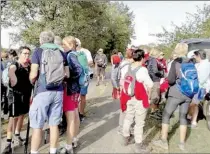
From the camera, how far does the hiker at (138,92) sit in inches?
236

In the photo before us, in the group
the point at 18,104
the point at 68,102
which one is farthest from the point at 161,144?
the point at 18,104

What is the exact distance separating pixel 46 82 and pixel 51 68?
21 cm

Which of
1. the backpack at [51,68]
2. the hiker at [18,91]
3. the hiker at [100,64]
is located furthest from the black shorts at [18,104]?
the hiker at [100,64]

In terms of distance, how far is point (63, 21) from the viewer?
22.4m

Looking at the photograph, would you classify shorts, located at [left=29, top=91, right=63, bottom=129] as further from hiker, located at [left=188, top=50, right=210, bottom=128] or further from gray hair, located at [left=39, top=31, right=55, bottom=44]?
hiker, located at [left=188, top=50, right=210, bottom=128]

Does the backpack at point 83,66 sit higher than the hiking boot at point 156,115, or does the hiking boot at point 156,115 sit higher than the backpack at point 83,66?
the backpack at point 83,66

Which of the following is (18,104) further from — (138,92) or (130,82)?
(138,92)

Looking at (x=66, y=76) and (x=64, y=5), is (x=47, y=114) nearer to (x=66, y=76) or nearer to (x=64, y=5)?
(x=66, y=76)

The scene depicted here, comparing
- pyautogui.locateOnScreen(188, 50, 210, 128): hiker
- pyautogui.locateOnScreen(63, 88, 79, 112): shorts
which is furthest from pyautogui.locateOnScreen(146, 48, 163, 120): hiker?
pyautogui.locateOnScreen(63, 88, 79, 112): shorts

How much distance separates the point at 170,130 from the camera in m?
7.44

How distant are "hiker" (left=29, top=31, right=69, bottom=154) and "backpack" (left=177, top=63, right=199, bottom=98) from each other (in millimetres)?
2082

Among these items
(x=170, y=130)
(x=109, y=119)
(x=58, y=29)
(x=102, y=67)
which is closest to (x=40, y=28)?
(x=58, y=29)

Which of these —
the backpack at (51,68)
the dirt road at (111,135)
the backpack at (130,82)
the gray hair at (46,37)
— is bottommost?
the dirt road at (111,135)

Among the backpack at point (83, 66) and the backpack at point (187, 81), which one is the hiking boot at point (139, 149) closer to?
the backpack at point (187, 81)
